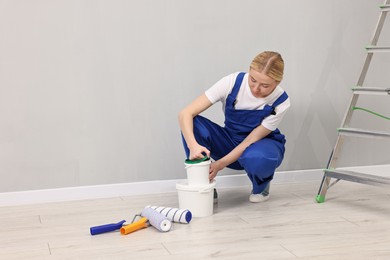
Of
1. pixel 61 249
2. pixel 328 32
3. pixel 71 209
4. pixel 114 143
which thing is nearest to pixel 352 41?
pixel 328 32

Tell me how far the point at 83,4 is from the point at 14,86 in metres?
0.59

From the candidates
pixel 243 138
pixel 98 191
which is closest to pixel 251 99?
pixel 243 138

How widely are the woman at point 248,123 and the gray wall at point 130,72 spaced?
0.37 meters

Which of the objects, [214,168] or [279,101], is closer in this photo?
[214,168]

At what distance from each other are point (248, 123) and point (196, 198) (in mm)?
597

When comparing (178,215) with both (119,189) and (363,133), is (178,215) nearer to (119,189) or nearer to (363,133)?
(119,189)

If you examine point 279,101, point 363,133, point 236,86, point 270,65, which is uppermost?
point 270,65

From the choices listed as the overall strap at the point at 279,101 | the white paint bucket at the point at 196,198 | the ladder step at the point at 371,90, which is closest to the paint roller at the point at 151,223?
the white paint bucket at the point at 196,198

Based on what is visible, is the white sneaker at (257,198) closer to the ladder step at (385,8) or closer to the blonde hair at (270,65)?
the blonde hair at (270,65)

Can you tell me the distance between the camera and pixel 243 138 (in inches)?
130

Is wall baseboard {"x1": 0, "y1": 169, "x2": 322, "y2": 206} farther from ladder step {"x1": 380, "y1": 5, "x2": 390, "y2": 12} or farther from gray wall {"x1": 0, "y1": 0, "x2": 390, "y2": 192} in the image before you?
ladder step {"x1": 380, "y1": 5, "x2": 390, "y2": 12}

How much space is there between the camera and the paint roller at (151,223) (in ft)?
8.58

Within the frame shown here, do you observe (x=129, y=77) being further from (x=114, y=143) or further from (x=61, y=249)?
(x=61, y=249)

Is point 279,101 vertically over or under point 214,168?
over
